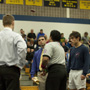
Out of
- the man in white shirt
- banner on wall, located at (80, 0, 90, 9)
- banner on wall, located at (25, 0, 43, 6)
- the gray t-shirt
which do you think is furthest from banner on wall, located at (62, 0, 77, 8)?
the man in white shirt

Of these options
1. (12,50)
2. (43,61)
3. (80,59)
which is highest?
(12,50)

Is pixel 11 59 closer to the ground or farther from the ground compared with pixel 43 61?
farther from the ground

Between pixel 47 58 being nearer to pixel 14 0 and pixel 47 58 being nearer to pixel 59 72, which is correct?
pixel 59 72

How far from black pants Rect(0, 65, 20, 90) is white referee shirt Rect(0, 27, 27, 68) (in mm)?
89

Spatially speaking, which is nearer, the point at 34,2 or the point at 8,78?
the point at 8,78

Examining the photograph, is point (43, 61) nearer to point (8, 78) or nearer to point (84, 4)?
point (8, 78)

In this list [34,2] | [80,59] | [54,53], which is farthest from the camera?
[34,2]

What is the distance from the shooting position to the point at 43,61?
12.3 feet

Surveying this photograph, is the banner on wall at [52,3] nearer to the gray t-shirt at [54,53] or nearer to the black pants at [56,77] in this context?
the gray t-shirt at [54,53]

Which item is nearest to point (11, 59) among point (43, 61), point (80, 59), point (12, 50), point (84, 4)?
point (12, 50)

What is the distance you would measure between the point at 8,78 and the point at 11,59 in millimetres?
315

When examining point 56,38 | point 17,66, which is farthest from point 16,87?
point 56,38

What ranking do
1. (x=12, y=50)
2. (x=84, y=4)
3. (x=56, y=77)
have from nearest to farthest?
(x=12, y=50)
(x=56, y=77)
(x=84, y=4)

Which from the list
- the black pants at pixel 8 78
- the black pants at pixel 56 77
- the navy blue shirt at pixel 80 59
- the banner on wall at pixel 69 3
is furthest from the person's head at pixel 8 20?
the banner on wall at pixel 69 3
